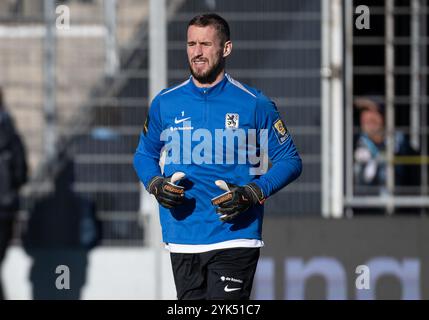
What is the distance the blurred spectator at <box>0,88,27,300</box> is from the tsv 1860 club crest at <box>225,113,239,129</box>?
13.3ft

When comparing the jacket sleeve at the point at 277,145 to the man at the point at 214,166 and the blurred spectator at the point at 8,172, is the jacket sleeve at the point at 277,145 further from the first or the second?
the blurred spectator at the point at 8,172

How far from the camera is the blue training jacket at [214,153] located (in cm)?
672

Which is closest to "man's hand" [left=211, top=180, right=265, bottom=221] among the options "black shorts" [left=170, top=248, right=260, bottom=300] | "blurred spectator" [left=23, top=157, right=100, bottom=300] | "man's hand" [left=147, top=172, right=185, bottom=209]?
"man's hand" [left=147, top=172, right=185, bottom=209]

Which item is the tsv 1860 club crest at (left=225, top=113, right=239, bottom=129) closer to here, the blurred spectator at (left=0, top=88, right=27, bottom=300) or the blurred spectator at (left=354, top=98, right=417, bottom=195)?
the blurred spectator at (left=354, top=98, right=417, bottom=195)

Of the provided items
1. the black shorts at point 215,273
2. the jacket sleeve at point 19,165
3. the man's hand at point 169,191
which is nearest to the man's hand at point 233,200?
the man's hand at point 169,191

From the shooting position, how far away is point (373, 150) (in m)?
10.4

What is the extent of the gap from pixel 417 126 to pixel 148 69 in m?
2.25

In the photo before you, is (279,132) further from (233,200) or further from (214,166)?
(233,200)

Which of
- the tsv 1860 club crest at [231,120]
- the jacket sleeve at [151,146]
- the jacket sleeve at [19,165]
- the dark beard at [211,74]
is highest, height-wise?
the dark beard at [211,74]

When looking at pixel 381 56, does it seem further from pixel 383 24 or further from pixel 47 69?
pixel 47 69

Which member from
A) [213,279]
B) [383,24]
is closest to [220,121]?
[213,279]

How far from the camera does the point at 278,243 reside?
10.1 metres

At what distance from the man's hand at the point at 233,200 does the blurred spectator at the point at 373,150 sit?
3.93 metres

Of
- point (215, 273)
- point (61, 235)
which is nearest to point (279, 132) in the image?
point (215, 273)
